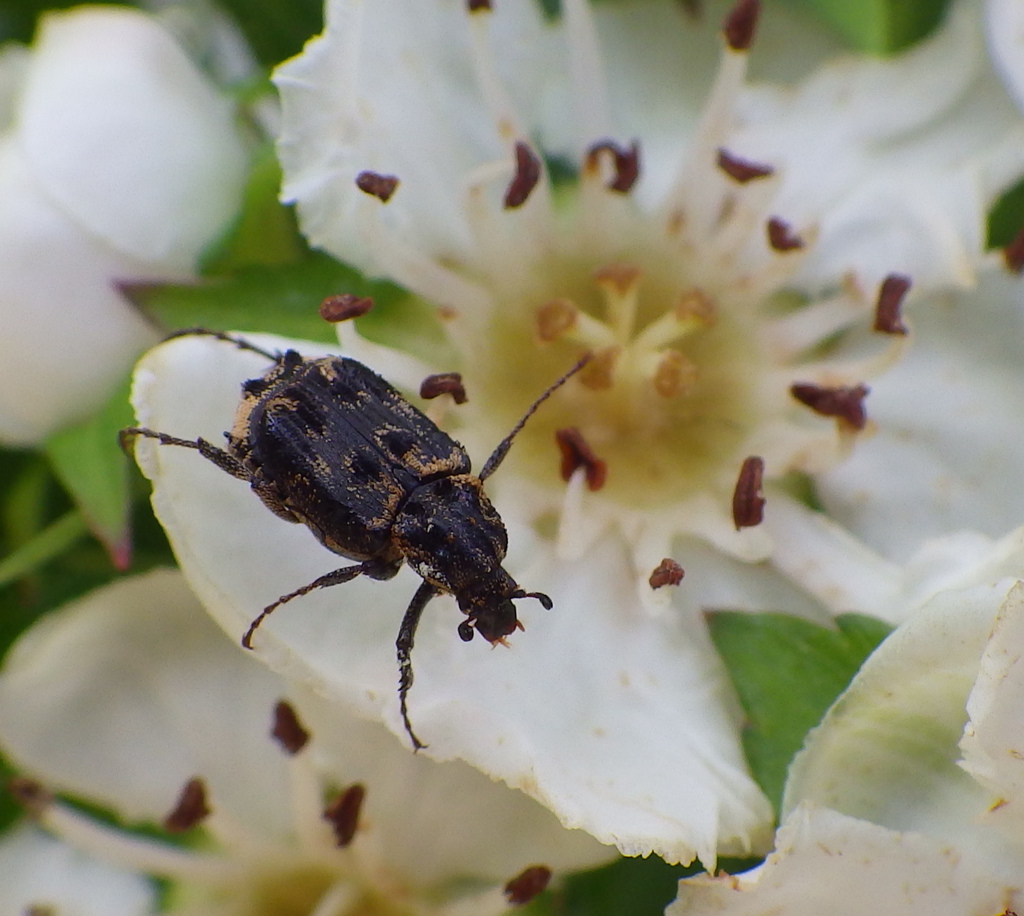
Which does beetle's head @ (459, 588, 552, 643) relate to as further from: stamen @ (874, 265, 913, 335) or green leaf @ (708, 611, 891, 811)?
stamen @ (874, 265, 913, 335)

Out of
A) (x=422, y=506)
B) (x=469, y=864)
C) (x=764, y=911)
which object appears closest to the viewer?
(x=764, y=911)

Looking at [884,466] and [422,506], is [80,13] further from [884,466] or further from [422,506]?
[884,466]

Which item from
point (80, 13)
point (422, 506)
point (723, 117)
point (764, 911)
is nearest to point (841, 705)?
point (764, 911)

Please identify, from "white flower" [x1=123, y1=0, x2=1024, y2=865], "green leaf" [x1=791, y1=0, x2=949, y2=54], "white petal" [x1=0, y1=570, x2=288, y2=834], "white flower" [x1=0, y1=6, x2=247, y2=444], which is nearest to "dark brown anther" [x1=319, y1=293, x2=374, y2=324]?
"white flower" [x1=123, y1=0, x2=1024, y2=865]

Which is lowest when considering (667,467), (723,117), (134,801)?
(134,801)

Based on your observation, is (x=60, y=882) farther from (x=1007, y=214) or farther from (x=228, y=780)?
(x=1007, y=214)

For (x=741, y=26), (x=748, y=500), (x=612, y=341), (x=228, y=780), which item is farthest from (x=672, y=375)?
(x=228, y=780)

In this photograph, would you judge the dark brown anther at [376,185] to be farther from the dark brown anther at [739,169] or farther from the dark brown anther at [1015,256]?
the dark brown anther at [1015,256]
